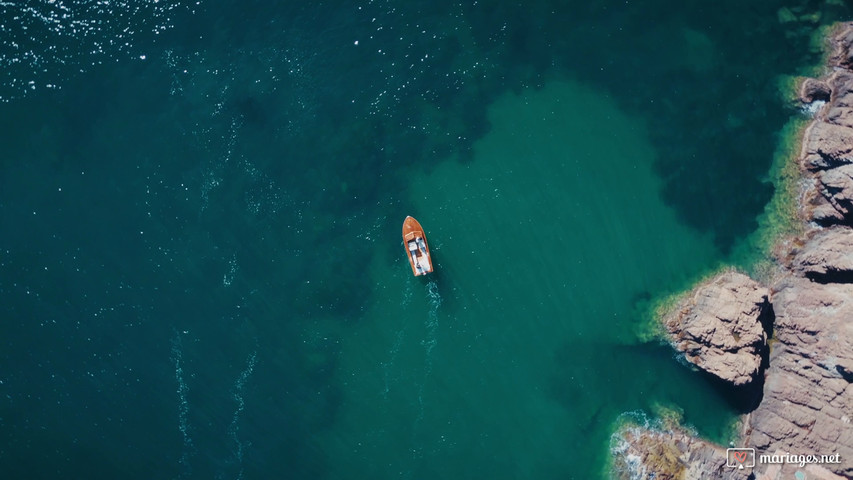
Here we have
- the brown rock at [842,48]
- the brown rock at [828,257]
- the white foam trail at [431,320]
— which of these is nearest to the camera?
the brown rock at [828,257]

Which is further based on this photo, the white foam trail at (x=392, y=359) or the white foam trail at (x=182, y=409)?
the white foam trail at (x=182, y=409)

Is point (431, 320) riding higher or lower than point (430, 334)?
higher

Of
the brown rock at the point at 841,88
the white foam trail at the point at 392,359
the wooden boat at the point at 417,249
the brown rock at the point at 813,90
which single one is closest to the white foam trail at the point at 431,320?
the wooden boat at the point at 417,249

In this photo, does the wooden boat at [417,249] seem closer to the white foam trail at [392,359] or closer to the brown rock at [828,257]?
the white foam trail at [392,359]

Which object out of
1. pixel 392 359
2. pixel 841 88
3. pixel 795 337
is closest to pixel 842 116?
pixel 841 88

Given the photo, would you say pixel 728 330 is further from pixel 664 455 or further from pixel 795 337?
pixel 664 455

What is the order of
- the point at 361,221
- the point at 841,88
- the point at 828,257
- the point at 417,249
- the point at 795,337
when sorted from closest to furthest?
the point at 828,257
the point at 795,337
the point at 417,249
the point at 841,88
the point at 361,221

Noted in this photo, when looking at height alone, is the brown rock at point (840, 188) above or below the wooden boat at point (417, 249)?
below
